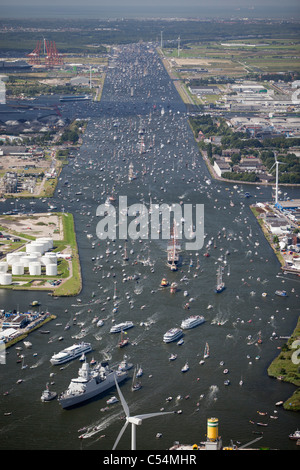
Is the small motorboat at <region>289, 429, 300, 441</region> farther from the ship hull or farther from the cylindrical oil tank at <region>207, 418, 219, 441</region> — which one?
the ship hull

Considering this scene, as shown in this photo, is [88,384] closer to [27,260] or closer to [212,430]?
[212,430]

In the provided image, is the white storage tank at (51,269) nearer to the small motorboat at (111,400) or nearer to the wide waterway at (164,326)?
the wide waterway at (164,326)

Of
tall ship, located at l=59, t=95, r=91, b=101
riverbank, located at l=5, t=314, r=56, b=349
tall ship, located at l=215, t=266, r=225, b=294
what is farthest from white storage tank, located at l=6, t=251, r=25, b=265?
tall ship, located at l=59, t=95, r=91, b=101

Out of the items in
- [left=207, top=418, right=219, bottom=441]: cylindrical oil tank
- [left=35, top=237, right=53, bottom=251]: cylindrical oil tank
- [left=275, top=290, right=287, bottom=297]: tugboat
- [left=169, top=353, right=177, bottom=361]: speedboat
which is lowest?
[left=275, top=290, right=287, bottom=297]: tugboat

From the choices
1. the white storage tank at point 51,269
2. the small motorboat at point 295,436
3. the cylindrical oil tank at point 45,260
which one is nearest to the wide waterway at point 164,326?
the small motorboat at point 295,436

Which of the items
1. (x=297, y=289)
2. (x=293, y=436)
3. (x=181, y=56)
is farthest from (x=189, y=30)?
(x=293, y=436)
